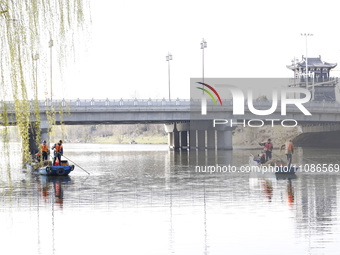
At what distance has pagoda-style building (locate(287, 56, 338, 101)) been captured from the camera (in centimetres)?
15175

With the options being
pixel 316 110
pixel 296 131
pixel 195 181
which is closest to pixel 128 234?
pixel 195 181

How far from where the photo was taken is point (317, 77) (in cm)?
15650

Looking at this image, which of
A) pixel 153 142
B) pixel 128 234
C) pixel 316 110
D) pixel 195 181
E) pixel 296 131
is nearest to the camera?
pixel 128 234

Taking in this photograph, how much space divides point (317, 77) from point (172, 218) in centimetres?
13914

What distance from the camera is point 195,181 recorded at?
42094 millimetres

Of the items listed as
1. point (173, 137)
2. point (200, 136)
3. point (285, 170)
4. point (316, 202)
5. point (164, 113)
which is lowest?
point (316, 202)

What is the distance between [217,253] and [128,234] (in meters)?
3.88

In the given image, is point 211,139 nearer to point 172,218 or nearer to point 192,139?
point 192,139

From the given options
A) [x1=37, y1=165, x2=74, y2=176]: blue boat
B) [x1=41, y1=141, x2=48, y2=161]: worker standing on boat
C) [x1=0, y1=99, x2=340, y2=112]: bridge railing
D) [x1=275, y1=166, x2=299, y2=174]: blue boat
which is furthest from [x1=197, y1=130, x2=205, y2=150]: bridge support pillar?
[x1=275, y1=166, x2=299, y2=174]: blue boat

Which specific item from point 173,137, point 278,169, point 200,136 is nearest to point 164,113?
point 200,136

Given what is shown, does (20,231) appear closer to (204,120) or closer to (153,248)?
(153,248)

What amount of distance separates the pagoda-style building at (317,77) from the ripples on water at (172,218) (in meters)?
116

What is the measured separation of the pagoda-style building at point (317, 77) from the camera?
498 feet

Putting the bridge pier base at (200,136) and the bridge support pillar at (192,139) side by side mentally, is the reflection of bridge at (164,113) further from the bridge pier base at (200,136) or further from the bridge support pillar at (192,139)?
the bridge support pillar at (192,139)
